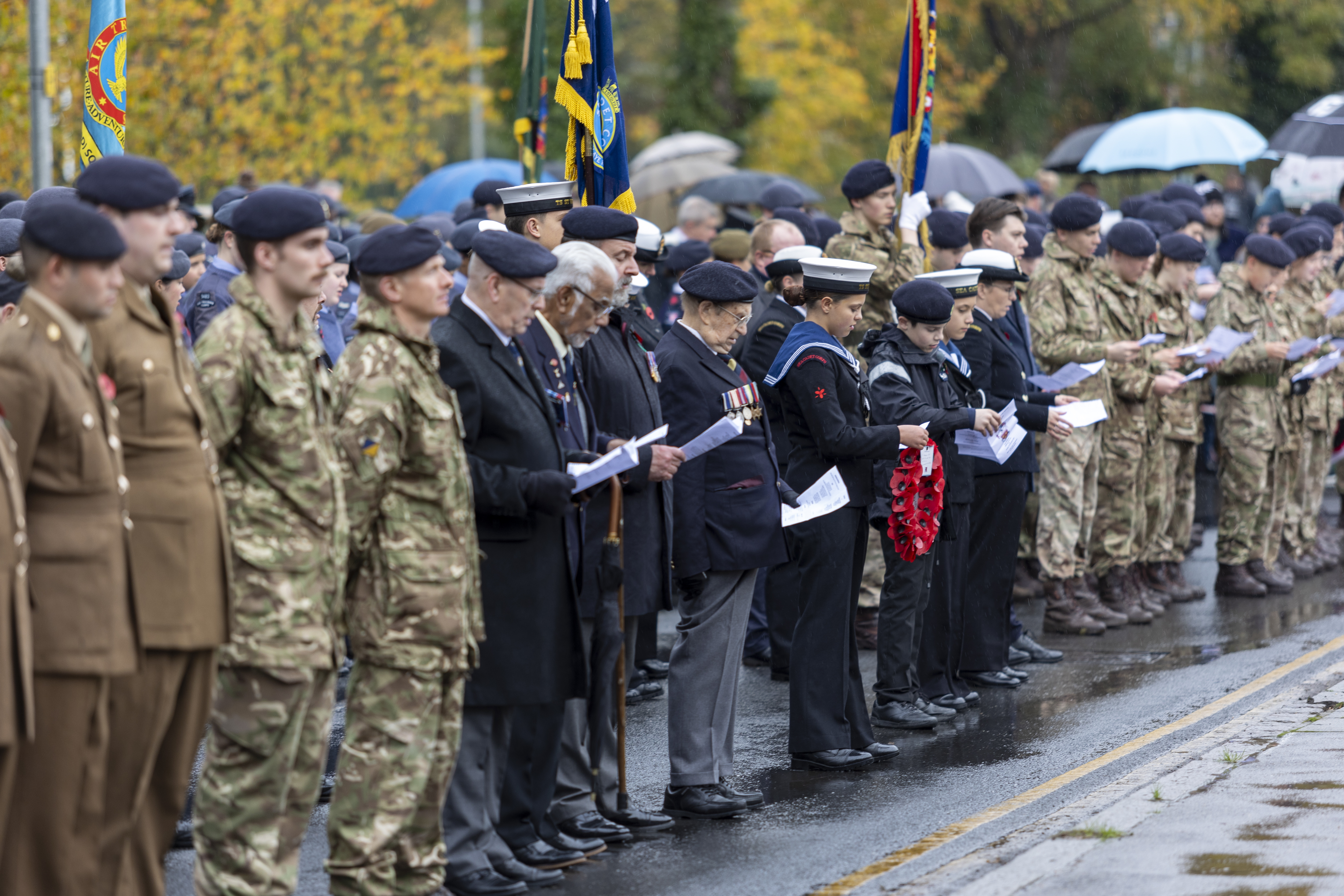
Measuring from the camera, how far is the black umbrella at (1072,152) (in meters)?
22.5

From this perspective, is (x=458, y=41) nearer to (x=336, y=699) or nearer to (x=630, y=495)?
(x=336, y=699)

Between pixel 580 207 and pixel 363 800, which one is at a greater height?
pixel 580 207

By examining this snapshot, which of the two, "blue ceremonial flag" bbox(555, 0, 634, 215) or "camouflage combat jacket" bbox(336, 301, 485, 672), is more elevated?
"blue ceremonial flag" bbox(555, 0, 634, 215)

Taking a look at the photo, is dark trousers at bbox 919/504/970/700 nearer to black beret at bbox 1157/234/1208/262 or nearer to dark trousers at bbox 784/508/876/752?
dark trousers at bbox 784/508/876/752

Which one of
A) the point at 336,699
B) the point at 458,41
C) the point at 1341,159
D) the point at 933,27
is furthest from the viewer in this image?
the point at 458,41

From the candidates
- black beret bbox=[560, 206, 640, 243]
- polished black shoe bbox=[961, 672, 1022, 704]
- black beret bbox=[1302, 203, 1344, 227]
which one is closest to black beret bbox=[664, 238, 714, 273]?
polished black shoe bbox=[961, 672, 1022, 704]

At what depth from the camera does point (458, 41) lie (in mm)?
24453

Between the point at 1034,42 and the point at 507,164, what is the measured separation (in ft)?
65.9

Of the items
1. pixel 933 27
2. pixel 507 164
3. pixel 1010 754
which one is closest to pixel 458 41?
pixel 507 164

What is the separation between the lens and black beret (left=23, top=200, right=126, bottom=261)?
4.46 meters

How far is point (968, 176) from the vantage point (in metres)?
19.1

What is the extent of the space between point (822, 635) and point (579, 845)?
1750 mm

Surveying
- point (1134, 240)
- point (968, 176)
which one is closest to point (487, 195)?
point (1134, 240)

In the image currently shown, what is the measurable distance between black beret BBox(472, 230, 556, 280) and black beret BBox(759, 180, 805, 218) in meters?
8.53
